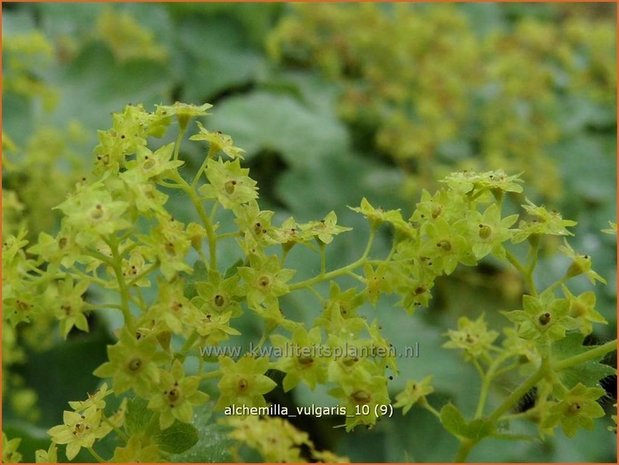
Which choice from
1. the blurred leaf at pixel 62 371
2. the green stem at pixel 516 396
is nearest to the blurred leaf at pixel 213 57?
the blurred leaf at pixel 62 371

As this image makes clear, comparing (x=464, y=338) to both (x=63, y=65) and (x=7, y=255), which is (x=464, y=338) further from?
(x=63, y=65)

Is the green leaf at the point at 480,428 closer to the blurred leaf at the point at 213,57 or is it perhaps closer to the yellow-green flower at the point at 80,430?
the yellow-green flower at the point at 80,430

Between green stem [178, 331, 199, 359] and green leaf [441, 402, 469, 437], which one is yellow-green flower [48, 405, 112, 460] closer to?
green stem [178, 331, 199, 359]

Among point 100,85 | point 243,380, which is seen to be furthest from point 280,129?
point 243,380

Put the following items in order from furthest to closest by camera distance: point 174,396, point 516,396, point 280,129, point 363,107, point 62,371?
point 363,107 < point 280,129 < point 62,371 < point 516,396 < point 174,396

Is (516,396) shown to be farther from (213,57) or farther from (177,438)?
(213,57)

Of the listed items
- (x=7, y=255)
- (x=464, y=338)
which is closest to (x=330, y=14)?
(x=464, y=338)
